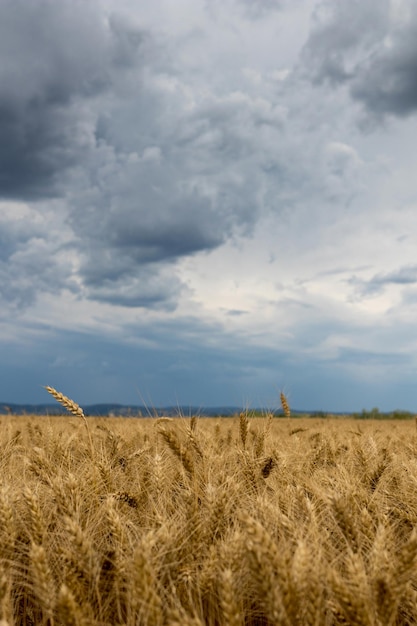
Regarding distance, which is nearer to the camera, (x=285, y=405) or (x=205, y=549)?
(x=205, y=549)

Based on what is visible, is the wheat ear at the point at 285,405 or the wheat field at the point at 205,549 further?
the wheat ear at the point at 285,405

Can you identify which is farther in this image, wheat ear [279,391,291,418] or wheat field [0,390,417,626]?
wheat ear [279,391,291,418]

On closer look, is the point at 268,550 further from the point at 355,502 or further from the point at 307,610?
the point at 355,502

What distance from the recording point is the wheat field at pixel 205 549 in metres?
2.04

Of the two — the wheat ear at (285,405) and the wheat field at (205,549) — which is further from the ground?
the wheat ear at (285,405)

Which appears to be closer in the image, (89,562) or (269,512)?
(89,562)

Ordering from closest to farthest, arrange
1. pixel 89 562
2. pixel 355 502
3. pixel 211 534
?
pixel 89 562
pixel 211 534
pixel 355 502

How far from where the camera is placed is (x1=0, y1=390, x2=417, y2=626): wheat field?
204 cm

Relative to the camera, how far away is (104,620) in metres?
2.51

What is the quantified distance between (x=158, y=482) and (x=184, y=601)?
1047 millimetres

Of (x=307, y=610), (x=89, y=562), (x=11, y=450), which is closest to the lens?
(x=307, y=610)

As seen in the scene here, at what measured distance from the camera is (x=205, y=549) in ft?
9.09

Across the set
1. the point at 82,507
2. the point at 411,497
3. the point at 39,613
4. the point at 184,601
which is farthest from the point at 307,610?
the point at 411,497

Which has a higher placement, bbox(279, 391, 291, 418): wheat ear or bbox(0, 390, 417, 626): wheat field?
bbox(279, 391, 291, 418): wheat ear
